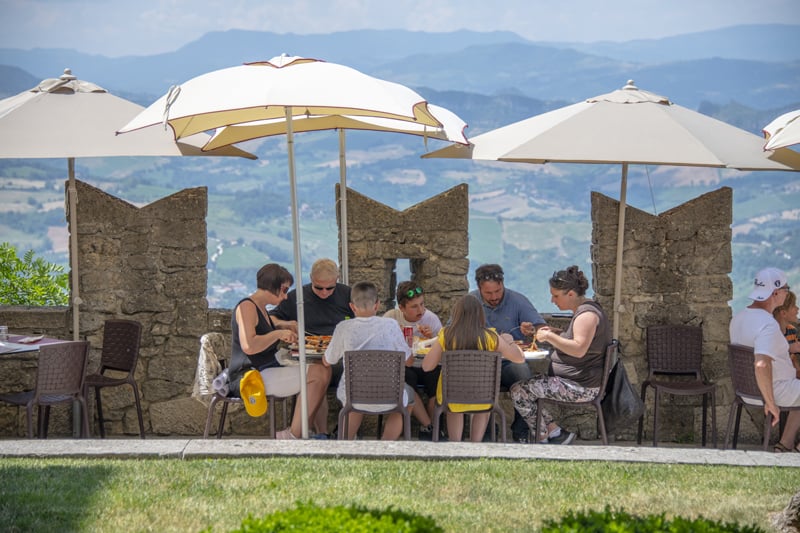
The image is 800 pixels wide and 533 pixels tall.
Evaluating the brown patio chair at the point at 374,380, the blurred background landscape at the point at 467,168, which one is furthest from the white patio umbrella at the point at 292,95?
the blurred background landscape at the point at 467,168

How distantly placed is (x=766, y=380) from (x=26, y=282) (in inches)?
340

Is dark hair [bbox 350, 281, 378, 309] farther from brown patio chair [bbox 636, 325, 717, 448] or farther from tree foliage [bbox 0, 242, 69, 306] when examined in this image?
tree foliage [bbox 0, 242, 69, 306]

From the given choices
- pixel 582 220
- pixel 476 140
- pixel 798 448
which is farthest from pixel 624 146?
pixel 582 220

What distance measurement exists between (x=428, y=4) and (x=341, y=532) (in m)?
88.1

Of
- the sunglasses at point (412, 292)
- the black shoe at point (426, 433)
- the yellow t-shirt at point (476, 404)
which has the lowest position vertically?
the black shoe at point (426, 433)

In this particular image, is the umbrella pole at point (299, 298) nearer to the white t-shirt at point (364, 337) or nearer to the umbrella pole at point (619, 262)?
the white t-shirt at point (364, 337)

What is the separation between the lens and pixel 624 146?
7.38 m

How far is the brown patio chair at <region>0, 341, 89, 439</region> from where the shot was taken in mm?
7129

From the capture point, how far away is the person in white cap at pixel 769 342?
6938mm

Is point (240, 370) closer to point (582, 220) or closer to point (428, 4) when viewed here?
point (582, 220)

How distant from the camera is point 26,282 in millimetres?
12469

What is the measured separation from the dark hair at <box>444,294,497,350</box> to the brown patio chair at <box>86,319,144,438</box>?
101 inches

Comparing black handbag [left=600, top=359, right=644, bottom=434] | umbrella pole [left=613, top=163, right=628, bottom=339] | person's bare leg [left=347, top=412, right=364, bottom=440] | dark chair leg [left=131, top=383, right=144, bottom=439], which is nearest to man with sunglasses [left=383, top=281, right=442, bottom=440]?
person's bare leg [left=347, top=412, right=364, bottom=440]

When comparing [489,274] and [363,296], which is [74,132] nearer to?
[363,296]
